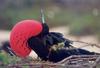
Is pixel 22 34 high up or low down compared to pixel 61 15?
down

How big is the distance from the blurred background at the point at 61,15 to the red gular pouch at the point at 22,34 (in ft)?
21.5

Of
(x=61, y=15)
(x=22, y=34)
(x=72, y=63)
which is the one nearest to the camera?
(x=72, y=63)

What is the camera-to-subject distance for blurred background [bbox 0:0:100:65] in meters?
10.0

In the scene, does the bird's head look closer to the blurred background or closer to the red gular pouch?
the red gular pouch

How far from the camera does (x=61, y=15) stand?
12344 millimetres

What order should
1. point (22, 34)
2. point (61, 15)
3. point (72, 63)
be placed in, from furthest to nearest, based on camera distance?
point (61, 15) → point (22, 34) → point (72, 63)

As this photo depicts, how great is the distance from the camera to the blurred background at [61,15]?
1002 centimetres

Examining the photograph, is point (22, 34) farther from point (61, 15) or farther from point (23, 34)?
point (61, 15)

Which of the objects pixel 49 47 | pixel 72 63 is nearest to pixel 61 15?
pixel 49 47

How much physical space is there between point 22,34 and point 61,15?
988 cm

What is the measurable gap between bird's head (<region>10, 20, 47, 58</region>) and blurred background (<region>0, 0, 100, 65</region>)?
6.56 meters

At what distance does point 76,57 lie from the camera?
2275mm

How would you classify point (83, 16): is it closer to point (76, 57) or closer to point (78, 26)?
point (78, 26)

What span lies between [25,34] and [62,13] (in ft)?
33.4
